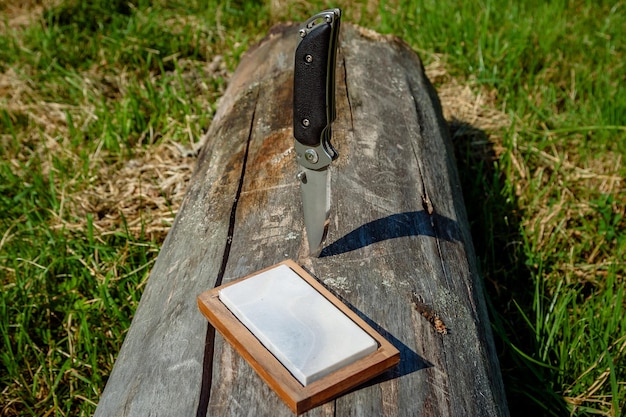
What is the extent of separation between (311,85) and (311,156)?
0.61 ft

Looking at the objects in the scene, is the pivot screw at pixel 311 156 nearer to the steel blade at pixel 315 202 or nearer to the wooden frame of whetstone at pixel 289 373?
the steel blade at pixel 315 202

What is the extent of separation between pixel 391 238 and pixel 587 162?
189 centimetres

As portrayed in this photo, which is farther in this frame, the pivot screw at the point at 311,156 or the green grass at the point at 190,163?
the green grass at the point at 190,163

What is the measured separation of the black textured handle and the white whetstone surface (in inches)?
13.7

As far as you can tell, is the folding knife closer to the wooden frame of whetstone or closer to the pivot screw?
the pivot screw

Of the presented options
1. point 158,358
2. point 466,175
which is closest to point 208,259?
point 158,358

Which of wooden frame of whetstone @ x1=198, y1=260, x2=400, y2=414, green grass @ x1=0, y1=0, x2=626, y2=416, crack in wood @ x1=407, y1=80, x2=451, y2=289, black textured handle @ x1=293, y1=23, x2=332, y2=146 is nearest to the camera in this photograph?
wooden frame of whetstone @ x1=198, y1=260, x2=400, y2=414

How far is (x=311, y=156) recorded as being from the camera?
5.78ft

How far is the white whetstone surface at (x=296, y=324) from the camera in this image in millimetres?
1413

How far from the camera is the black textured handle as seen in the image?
5.32ft

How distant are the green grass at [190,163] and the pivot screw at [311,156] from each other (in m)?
0.91

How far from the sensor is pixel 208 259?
1.92 m

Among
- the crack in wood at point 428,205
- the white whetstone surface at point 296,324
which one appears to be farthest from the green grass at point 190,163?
the white whetstone surface at point 296,324

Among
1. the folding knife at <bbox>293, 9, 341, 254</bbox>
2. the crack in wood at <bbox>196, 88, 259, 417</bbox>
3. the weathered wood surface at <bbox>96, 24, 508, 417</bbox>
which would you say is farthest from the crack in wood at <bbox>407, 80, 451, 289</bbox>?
the crack in wood at <bbox>196, 88, 259, 417</bbox>
